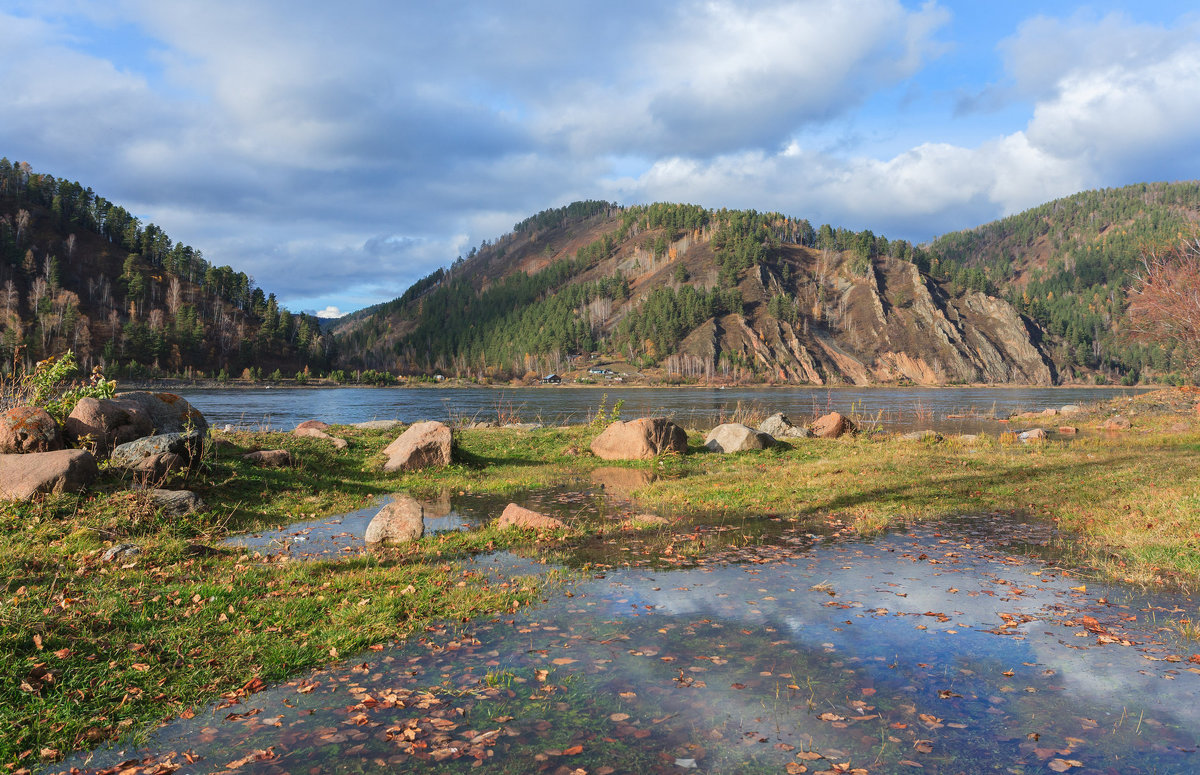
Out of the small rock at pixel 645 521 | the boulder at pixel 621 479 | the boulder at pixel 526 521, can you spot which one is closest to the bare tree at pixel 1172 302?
the boulder at pixel 621 479

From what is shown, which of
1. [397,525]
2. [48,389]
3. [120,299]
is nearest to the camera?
[397,525]

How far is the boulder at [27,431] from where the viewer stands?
13.1m

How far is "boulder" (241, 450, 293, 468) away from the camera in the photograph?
62.6 feet

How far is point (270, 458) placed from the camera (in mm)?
19422

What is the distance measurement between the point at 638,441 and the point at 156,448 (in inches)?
632

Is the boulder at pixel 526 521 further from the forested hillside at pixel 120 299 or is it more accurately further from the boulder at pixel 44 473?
the forested hillside at pixel 120 299

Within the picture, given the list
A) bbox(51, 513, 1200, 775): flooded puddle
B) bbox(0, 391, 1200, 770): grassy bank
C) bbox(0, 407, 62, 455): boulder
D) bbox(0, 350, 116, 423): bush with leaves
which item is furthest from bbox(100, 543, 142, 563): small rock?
bbox(0, 350, 116, 423): bush with leaves

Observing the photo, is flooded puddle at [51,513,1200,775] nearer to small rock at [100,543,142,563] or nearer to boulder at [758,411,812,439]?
small rock at [100,543,142,563]

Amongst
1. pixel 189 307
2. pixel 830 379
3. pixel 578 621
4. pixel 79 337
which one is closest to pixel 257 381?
pixel 189 307

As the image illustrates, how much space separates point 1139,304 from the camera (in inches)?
1473

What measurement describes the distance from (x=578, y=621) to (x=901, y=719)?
160 inches

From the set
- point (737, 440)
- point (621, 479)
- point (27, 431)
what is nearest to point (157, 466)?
point (27, 431)

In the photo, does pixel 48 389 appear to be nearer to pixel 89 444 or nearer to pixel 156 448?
pixel 89 444

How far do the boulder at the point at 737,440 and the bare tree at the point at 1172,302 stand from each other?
83.0 ft
